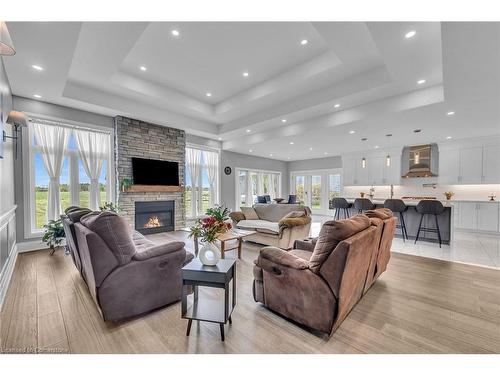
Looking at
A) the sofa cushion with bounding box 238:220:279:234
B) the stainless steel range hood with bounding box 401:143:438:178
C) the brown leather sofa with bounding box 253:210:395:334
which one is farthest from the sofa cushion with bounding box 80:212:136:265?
the stainless steel range hood with bounding box 401:143:438:178

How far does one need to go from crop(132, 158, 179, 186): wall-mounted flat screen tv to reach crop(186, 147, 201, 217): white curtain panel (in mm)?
788

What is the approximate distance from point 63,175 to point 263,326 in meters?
5.27

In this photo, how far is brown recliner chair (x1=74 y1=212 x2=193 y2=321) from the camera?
1.92 metres

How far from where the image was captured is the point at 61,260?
375 cm

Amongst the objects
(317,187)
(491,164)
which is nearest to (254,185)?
(317,187)

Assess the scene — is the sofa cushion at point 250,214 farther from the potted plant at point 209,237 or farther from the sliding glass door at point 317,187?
the sliding glass door at point 317,187

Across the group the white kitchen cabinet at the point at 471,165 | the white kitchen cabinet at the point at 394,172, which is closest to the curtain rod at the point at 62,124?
the white kitchen cabinet at the point at 394,172

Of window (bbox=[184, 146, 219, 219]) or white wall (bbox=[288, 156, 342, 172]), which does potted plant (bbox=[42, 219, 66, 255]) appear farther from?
white wall (bbox=[288, 156, 342, 172])

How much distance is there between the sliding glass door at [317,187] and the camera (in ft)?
33.4

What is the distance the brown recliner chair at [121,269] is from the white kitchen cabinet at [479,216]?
8241mm

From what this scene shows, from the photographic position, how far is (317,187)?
10.8 metres
